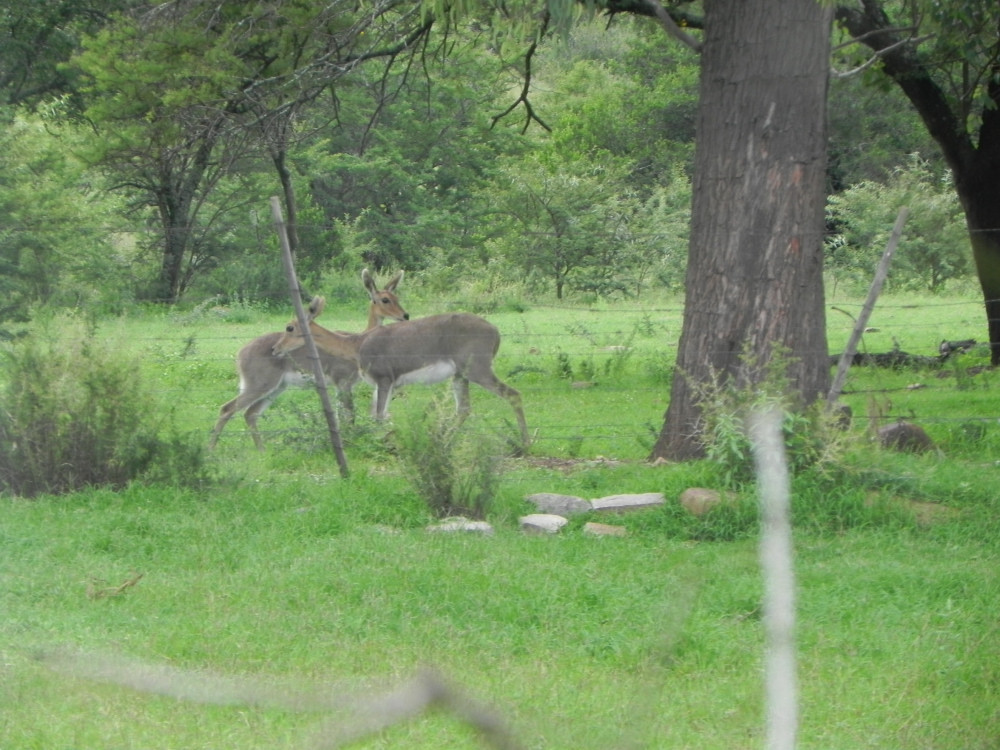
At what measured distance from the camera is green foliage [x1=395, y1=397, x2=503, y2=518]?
818 cm

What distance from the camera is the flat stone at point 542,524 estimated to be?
7.93 meters

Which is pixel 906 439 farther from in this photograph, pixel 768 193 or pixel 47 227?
pixel 47 227

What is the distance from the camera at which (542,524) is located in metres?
7.97

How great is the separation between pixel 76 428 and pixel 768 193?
16.9 feet

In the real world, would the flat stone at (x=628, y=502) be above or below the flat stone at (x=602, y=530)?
above

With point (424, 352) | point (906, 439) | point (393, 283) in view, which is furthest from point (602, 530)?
point (393, 283)

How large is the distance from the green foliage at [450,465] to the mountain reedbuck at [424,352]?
4147 mm

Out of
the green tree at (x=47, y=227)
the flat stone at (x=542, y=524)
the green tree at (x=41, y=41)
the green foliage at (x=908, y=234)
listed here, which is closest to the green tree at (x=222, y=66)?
the flat stone at (x=542, y=524)

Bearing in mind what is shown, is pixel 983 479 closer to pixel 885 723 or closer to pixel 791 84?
pixel 791 84

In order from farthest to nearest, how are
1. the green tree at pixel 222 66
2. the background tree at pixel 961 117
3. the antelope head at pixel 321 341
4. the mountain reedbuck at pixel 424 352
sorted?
the background tree at pixel 961 117, the mountain reedbuck at pixel 424 352, the green tree at pixel 222 66, the antelope head at pixel 321 341

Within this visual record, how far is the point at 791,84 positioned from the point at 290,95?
6.23 metres

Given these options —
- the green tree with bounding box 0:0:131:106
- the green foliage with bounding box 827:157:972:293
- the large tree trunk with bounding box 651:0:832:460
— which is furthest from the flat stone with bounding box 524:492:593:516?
the green foliage with bounding box 827:157:972:293

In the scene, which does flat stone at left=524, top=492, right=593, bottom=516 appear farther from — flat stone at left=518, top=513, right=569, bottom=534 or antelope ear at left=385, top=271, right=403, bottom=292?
antelope ear at left=385, top=271, right=403, bottom=292

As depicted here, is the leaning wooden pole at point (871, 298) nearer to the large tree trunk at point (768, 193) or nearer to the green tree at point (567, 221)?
the large tree trunk at point (768, 193)
